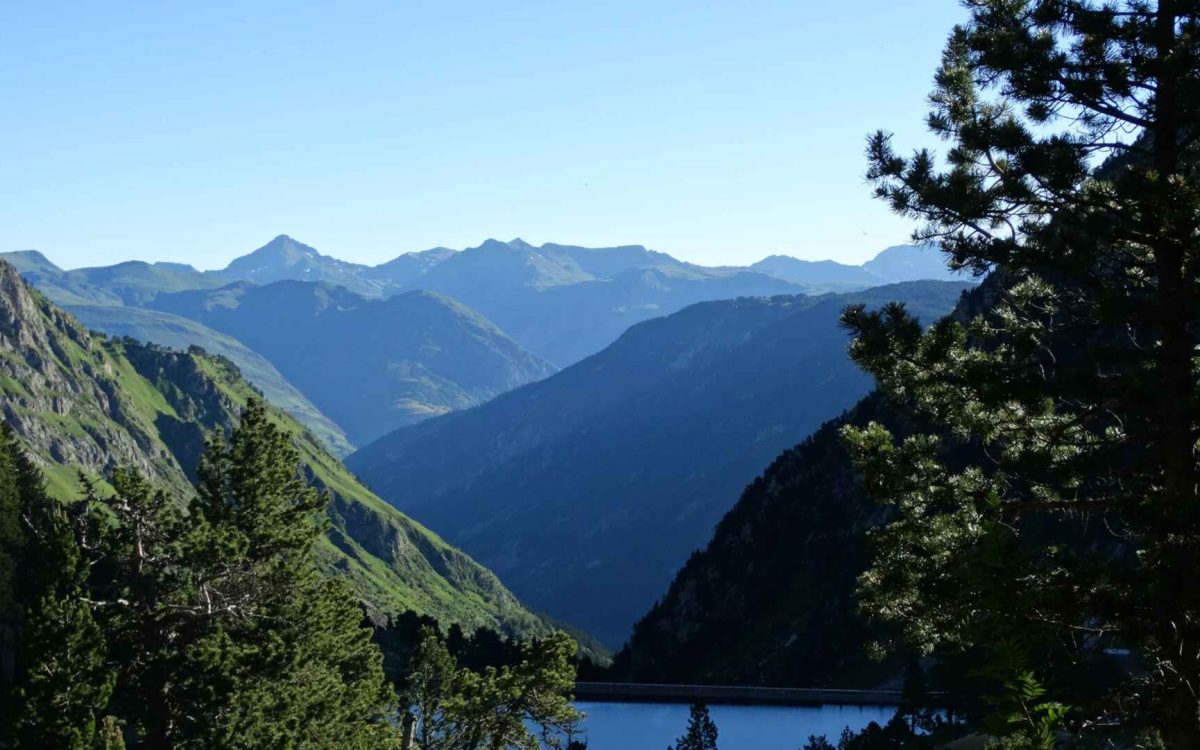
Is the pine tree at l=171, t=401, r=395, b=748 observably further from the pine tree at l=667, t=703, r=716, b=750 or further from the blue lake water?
the blue lake water

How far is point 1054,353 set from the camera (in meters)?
26.1

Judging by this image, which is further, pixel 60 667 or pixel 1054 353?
pixel 60 667

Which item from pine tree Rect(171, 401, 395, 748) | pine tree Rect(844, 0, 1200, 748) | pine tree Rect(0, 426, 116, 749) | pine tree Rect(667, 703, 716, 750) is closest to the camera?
pine tree Rect(844, 0, 1200, 748)

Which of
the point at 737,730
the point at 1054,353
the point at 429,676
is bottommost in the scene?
the point at 737,730

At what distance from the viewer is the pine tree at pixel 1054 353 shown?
22.3 meters

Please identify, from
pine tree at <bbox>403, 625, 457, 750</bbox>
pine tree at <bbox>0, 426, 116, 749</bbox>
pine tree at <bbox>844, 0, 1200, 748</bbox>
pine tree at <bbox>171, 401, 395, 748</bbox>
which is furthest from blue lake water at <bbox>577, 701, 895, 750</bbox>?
pine tree at <bbox>844, 0, 1200, 748</bbox>

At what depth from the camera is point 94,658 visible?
51.9 m

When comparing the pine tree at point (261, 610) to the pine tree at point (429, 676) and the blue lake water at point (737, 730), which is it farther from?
the blue lake water at point (737, 730)

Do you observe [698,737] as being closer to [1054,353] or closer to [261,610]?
[261,610]

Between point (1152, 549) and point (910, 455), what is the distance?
21.3 feet

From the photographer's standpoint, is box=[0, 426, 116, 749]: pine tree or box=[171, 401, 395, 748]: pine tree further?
box=[171, 401, 395, 748]: pine tree

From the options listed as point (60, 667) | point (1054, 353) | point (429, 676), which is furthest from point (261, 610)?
point (1054, 353)

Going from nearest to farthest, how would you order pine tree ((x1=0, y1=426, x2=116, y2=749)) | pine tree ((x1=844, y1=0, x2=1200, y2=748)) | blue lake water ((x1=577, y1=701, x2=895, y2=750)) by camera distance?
pine tree ((x1=844, y1=0, x2=1200, y2=748)), pine tree ((x1=0, y1=426, x2=116, y2=749)), blue lake water ((x1=577, y1=701, x2=895, y2=750))

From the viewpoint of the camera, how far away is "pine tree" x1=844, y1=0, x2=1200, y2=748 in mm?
22328
